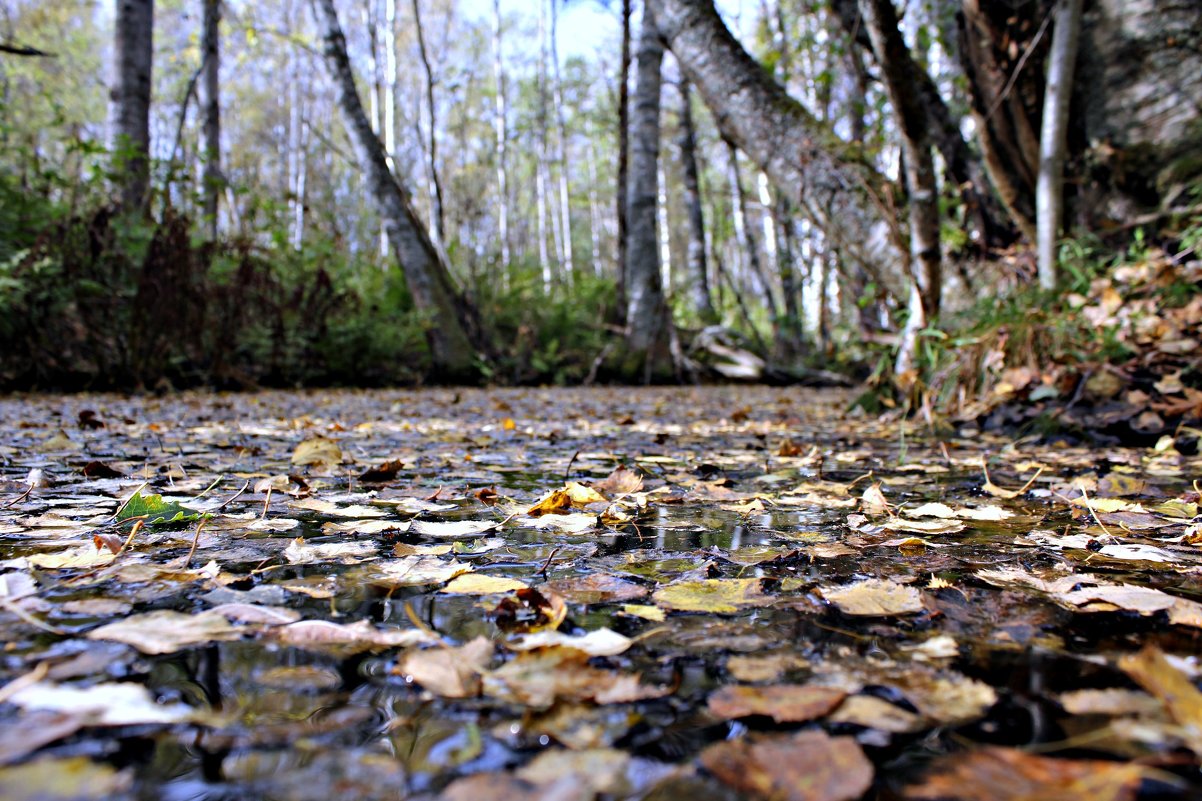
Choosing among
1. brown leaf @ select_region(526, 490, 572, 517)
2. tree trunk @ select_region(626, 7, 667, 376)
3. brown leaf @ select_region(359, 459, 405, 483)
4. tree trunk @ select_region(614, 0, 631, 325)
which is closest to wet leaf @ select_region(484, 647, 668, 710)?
brown leaf @ select_region(526, 490, 572, 517)

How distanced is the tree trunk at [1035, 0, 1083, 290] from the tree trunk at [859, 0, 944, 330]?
1.86 feet

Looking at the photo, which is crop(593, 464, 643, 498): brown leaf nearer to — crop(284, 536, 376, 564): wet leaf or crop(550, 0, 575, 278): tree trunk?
crop(284, 536, 376, 564): wet leaf

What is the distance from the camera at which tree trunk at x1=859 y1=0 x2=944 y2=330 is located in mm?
3352

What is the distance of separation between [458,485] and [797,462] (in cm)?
119

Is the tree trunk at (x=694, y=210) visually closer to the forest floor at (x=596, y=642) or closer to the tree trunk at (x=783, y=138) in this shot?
the tree trunk at (x=783, y=138)

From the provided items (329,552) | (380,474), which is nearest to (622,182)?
(380,474)

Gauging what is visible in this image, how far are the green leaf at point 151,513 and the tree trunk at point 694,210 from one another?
10.0 meters

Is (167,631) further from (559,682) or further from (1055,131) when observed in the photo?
(1055,131)

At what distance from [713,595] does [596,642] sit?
0.23 m

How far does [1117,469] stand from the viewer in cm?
204

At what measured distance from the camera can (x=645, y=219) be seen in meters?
8.66

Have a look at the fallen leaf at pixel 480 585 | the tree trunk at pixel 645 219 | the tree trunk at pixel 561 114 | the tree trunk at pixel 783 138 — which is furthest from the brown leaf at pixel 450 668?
the tree trunk at pixel 561 114

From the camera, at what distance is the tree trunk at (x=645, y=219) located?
27.8 ft

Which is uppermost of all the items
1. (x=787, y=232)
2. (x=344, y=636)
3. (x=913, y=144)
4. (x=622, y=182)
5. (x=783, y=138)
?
(x=622, y=182)
